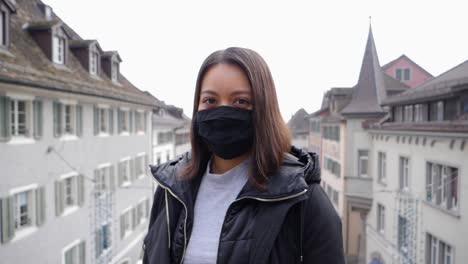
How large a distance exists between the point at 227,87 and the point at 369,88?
20.3 m

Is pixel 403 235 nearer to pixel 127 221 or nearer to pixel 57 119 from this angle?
pixel 127 221

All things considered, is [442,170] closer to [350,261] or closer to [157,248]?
[157,248]

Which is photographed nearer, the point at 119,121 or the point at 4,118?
the point at 4,118

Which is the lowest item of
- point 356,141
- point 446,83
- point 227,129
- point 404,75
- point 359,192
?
point 359,192

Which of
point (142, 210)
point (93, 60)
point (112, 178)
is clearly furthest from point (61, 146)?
point (142, 210)

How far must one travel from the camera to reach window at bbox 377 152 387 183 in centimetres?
1537

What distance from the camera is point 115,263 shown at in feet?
48.8

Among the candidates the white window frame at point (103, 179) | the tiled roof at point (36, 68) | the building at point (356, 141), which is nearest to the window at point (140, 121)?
the tiled roof at point (36, 68)

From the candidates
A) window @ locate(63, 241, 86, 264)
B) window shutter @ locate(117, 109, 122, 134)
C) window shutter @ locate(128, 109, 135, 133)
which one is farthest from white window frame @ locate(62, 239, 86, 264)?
window shutter @ locate(128, 109, 135, 133)

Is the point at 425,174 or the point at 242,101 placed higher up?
the point at 242,101

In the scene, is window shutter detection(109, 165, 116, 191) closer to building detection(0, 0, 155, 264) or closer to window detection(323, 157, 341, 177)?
building detection(0, 0, 155, 264)

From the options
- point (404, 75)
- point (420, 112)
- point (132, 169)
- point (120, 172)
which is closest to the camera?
point (420, 112)

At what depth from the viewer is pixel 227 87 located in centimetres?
134

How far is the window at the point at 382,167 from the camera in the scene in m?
Result: 15.4
